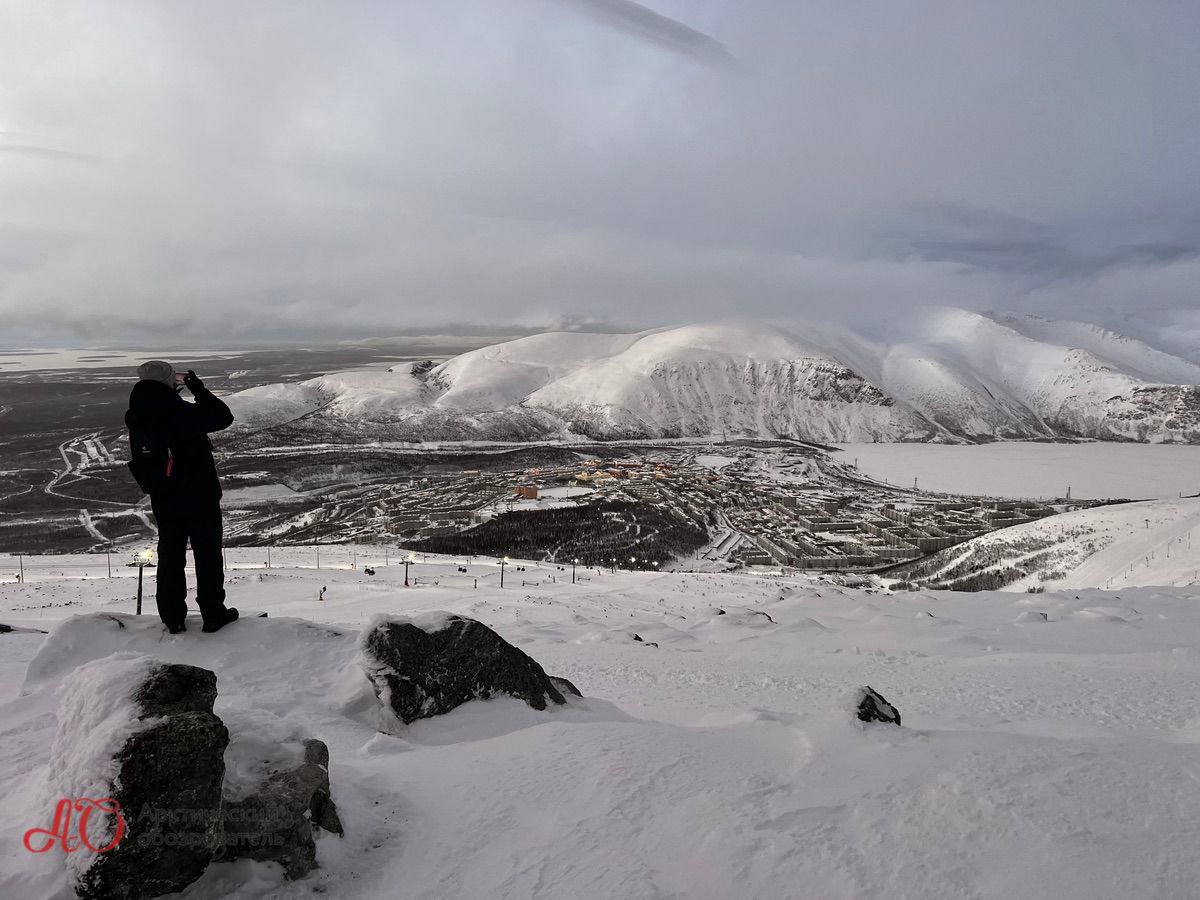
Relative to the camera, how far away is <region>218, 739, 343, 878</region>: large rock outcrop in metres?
3.69

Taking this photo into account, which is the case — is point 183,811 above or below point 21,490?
above

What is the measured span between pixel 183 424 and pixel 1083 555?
64.2 m

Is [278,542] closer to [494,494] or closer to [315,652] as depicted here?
A: [494,494]

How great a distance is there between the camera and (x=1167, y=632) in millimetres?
16891

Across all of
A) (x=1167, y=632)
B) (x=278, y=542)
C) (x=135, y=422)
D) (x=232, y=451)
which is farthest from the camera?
(x=232, y=451)

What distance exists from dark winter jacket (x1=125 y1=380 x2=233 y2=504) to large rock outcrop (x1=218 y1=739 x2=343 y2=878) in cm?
525

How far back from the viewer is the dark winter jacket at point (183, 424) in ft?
26.0

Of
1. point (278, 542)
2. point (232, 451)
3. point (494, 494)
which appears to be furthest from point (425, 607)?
point (232, 451)

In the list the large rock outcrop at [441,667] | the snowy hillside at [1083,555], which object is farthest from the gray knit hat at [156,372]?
the snowy hillside at [1083,555]

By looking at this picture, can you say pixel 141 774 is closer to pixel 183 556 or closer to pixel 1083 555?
pixel 183 556

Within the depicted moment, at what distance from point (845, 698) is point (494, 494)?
329ft

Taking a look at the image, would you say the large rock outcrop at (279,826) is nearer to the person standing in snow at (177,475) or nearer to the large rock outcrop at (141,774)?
the large rock outcrop at (141,774)

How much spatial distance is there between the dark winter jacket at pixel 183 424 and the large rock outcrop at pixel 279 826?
5.25 m

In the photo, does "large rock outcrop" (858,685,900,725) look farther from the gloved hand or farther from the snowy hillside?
the snowy hillside
